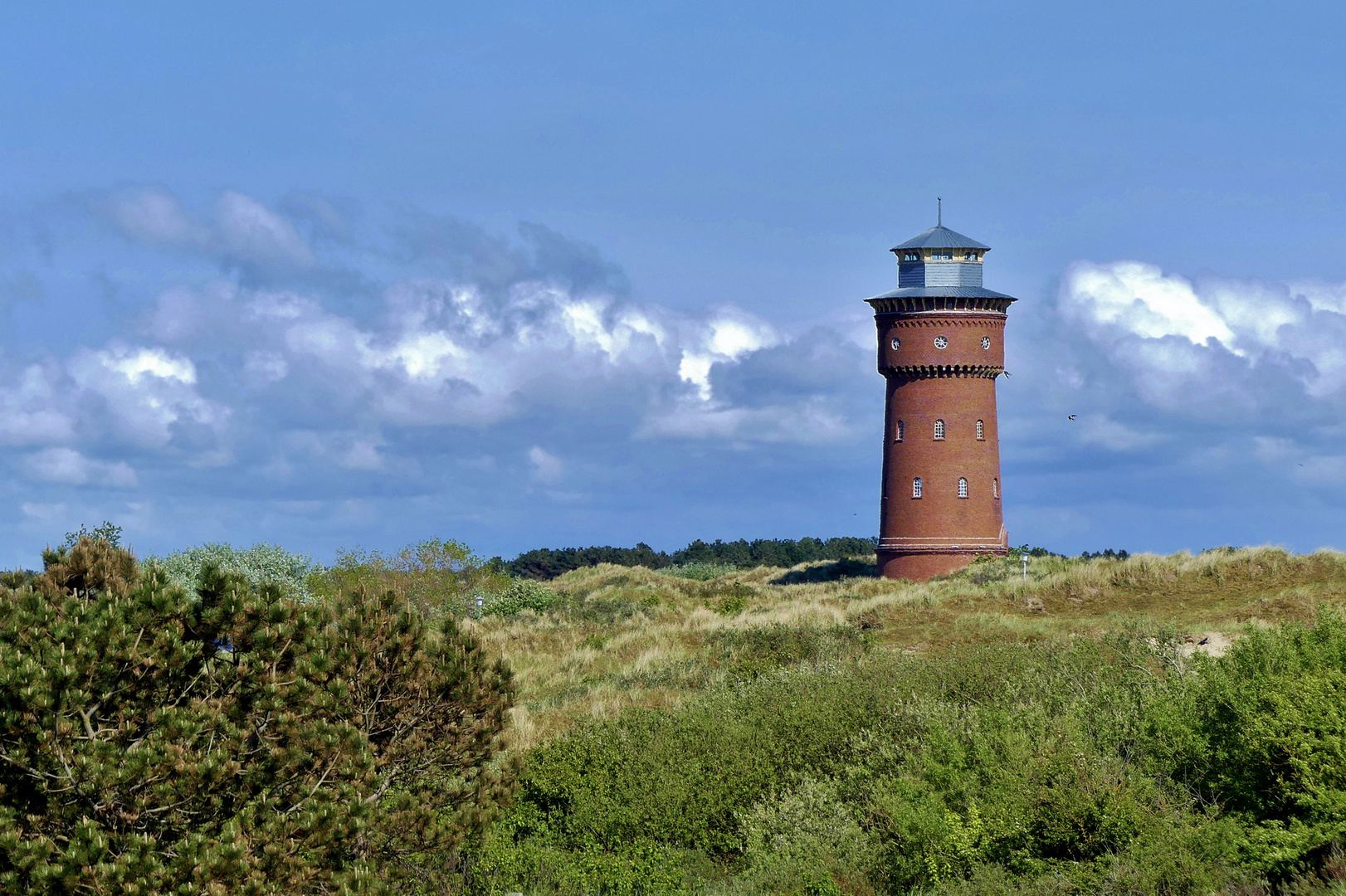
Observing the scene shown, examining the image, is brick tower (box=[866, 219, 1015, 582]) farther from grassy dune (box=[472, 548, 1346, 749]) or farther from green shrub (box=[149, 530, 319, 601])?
green shrub (box=[149, 530, 319, 601])

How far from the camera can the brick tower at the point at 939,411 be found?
5319 cm

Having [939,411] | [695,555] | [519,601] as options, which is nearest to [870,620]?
[939,411]

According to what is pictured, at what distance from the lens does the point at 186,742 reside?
36.8 feet

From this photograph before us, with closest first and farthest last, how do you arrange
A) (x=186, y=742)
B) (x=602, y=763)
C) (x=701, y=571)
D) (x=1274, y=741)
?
(x=186, y=742) → (x=1274, y=741) → (x=602, y=763) → (x=701, y=571)

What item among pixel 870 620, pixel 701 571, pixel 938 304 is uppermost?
pixel 938 304

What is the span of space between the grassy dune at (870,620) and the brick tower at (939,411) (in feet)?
8.32

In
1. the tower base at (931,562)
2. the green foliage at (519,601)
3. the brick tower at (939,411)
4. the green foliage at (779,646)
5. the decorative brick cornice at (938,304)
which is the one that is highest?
the decorative brick cornice at (938,304)

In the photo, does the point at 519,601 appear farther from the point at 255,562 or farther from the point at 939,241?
the point at 939,241

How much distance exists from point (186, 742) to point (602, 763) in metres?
8.17

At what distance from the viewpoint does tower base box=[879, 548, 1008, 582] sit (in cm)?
5266

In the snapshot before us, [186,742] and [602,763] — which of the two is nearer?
[186,742]

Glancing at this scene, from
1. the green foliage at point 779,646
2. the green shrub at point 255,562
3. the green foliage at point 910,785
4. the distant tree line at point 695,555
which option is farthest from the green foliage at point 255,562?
the distant tree line at point 695,555

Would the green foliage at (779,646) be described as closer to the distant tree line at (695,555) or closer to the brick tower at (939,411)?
the brick tower at (939,411)

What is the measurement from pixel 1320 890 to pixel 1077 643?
10.7 m
